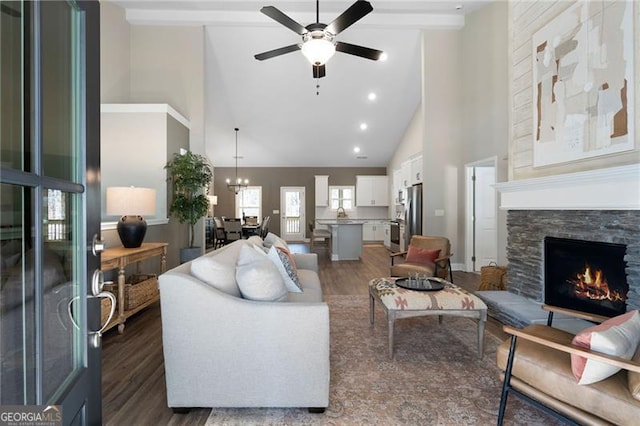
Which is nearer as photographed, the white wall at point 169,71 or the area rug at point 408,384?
the area rug at point 408,384

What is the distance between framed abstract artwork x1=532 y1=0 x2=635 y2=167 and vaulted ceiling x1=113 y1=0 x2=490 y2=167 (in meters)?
2.88

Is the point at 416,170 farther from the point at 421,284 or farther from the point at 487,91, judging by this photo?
the point at 421,284

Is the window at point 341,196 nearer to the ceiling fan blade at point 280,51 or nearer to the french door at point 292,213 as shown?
the french door at point 292,213

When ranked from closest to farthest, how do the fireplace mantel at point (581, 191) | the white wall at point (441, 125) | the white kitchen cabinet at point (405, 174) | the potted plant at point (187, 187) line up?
the fireplace mantel at point (581, 191)
the potted plant at point (187, 187)
the white wall at point (441, 125)
the white kitchen cabinet at point (405, 174)

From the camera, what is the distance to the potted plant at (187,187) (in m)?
4.85

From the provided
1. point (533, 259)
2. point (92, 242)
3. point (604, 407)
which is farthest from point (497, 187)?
point (92, 242)

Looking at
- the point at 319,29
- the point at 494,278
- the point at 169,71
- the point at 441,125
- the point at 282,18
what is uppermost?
the point at 169,71

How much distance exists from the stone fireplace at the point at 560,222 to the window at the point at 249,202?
8.70 metres

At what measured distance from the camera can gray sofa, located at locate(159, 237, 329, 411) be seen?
177 centimetres

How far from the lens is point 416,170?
708cm

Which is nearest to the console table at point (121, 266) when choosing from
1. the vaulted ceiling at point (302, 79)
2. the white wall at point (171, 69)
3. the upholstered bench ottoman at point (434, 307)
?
the upholstered bench ottoman at point (434, 307)

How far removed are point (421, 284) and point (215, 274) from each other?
70.7 inches

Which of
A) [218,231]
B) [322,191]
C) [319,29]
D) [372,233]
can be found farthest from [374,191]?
[319,29]

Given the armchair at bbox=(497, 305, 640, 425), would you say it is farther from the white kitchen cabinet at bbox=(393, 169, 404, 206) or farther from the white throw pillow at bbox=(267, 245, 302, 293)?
the white kitchen cabinet at bbox=(393, 169, 404, 206)
